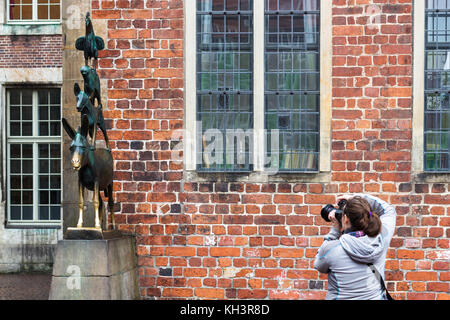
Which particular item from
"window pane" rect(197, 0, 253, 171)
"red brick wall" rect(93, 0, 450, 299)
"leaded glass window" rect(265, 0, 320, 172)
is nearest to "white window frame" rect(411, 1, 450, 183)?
"red brick wall" rect(93, 0, 450, 299)

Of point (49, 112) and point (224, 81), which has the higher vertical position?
point (224, 81)

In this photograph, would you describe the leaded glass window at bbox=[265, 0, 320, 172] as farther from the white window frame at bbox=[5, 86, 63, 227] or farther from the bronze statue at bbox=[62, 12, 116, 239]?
the white window frame at bbox=[5, 86, 63, 227]

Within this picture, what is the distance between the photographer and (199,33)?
802cm

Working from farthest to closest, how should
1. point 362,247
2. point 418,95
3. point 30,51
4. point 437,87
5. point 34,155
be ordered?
point 34,155, point 30,51, point 437,87, point 418,95, point 362,247

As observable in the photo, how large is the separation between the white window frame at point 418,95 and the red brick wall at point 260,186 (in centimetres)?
8

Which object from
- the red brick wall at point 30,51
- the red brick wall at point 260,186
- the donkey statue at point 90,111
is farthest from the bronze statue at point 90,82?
the red brick wall at point 30,51

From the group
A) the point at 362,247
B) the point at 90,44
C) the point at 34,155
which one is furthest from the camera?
the point at 34,155

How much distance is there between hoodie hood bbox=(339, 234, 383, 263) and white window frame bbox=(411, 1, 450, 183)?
4037 mm

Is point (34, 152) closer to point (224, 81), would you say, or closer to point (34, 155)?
point (34, 155)

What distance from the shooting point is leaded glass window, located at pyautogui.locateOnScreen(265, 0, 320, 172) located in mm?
7914

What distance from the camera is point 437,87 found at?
7789 millimetres

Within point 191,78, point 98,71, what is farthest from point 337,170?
point 98,71

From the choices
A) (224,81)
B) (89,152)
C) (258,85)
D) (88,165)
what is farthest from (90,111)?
(258,85)

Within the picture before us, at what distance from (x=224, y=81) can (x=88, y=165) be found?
225cm
